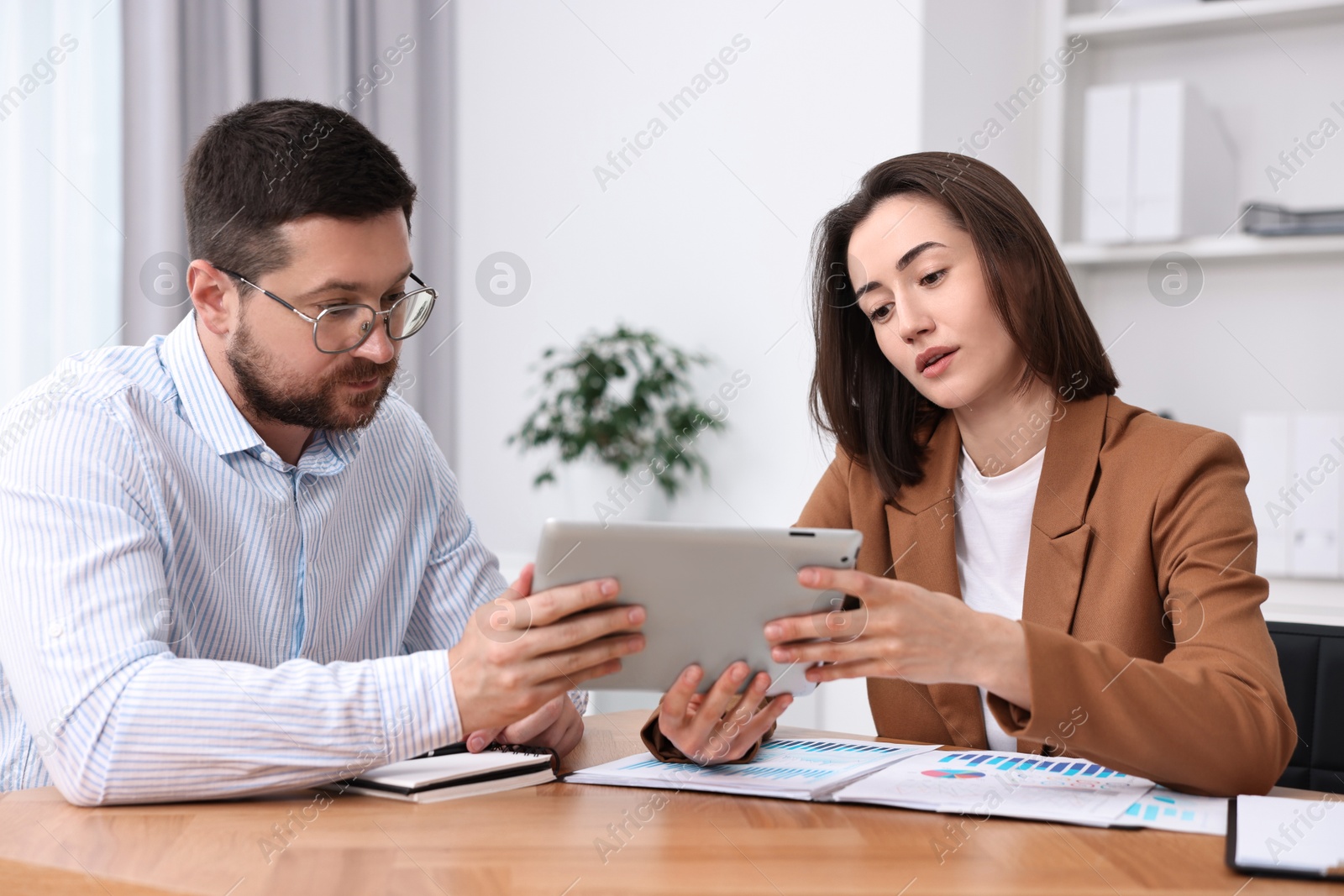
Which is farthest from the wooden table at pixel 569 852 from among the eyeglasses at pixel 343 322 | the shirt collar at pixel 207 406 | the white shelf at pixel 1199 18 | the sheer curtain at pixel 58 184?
the white shelf at pixel 1199 18

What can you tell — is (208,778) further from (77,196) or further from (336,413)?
(77,196)

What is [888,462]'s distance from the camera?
1702mm

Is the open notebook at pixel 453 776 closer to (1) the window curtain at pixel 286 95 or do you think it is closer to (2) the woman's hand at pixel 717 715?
(2) the woman's hand at pixel 717 715

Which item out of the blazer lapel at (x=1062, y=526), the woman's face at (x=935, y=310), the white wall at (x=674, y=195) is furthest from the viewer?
the white wall at (x=674, y=195)

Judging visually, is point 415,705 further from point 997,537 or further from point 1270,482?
point 1270,482

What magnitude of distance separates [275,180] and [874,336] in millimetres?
889

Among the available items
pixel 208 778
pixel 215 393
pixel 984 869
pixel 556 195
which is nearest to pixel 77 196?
pixel 556 195

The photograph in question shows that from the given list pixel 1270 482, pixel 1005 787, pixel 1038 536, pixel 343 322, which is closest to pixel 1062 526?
pixel 1038 536

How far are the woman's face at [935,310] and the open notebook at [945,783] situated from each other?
0.50 m

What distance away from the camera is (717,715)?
3.92 ft

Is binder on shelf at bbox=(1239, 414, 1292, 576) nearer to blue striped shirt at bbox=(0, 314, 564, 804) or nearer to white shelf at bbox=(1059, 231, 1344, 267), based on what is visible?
white shelf at bbox=(1059, 231, 1344, 267)

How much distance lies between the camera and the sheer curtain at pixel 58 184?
270 centimetres

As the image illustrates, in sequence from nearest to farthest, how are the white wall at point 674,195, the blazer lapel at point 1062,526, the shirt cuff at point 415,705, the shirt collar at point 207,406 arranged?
the shirt cuff at point 415,705 → the shirt collar at point 207,406 → the blazer lapel at point 1062,526 → the white wall at point 674,195

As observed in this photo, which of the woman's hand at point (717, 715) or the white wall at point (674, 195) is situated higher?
the white wall at point (674, 195)
